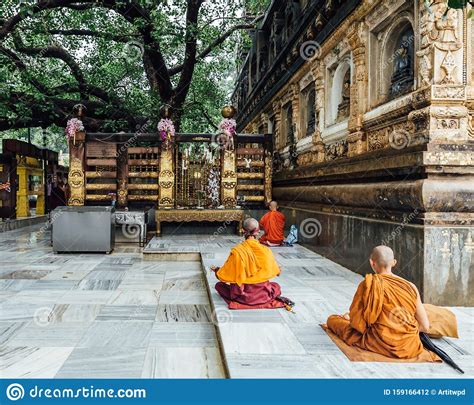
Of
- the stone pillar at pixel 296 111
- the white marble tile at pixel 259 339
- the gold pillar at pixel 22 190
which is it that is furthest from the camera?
the gold pillar at pixel 22 190

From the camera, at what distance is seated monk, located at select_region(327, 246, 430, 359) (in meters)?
3.15

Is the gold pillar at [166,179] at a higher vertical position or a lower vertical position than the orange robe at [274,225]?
higher

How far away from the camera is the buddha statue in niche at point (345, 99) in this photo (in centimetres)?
766

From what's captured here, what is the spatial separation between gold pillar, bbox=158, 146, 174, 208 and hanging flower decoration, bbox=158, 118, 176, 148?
6.3 inches

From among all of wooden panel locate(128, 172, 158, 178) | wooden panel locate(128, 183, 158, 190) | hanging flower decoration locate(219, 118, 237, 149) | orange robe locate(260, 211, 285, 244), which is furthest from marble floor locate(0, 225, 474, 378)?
hanging flower decoration locate(219, 118, 237, 149)

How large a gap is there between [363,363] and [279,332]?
85 cm

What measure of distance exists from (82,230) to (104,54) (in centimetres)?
A: 743

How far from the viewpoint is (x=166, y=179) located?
11031mm

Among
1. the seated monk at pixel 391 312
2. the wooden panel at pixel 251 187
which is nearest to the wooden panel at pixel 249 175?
the wooden panel at pixel 251 187

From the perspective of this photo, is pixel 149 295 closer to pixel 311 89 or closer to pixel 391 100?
pixel 391 100

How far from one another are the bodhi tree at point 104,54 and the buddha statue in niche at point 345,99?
4991 mm

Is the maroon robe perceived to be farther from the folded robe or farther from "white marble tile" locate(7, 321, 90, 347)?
"white marble tile" locate(7, 321, 90, 347)

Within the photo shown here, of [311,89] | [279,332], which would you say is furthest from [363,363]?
[311,89]

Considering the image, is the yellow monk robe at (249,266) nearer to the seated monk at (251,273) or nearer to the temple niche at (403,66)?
the seated monk at (251,273)
